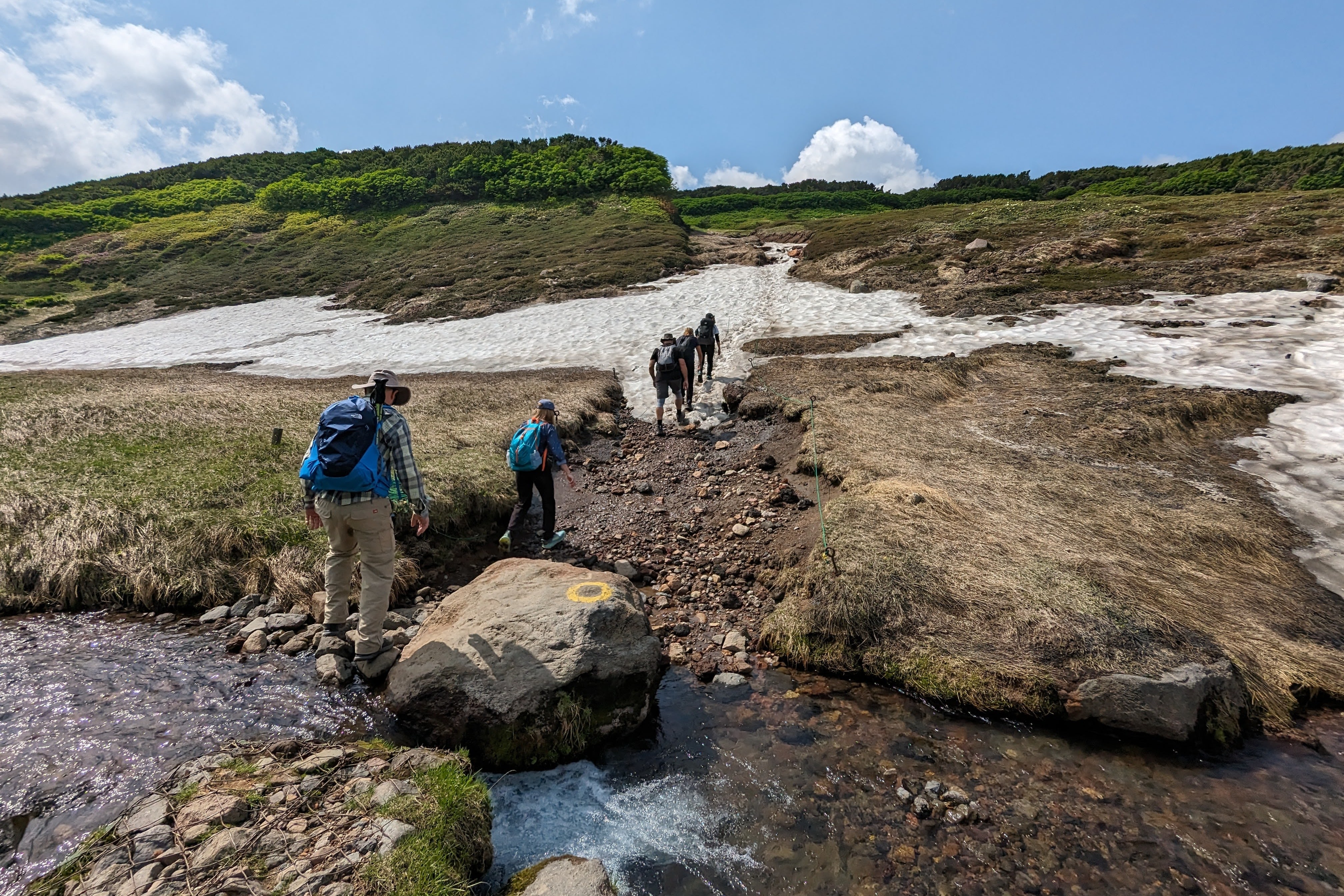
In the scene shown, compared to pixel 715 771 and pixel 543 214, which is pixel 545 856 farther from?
pixel 543 214

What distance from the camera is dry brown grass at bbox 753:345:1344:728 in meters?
6.55

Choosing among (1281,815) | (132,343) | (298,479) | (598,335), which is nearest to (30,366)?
(132,343)

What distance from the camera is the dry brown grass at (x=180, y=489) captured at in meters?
8.23

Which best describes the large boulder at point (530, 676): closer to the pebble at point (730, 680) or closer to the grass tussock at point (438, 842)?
the grass tussock at point (438, 842)

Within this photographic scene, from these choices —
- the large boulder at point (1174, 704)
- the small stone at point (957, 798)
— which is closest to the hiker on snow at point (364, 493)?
the small stone at point (957, 798)

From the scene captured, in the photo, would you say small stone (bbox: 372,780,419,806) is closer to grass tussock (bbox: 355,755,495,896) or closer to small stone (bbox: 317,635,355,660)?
grass tussock (bbox: 355,755,495,896)

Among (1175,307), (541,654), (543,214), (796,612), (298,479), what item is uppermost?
(543,214)

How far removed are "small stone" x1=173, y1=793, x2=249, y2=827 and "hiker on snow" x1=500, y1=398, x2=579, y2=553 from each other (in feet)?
19.3

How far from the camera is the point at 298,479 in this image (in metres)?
11.0

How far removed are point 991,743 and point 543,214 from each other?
81.8m

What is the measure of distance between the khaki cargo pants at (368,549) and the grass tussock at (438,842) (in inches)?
95.4

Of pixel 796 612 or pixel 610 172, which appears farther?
pixel 610 172

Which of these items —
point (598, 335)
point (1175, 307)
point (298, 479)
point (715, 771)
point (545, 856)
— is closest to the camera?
point (545, 856)

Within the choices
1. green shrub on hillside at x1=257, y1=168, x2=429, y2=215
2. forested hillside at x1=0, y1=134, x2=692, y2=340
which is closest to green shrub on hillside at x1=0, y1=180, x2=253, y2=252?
forested hillside at x1=0, y1=134, x2=692, y2=340
